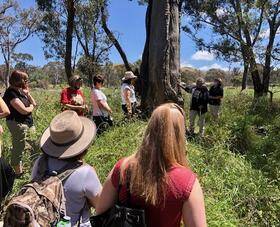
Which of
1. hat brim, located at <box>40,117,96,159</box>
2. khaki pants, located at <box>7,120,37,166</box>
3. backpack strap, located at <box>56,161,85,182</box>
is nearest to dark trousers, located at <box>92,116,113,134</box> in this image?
khaki pants, located at <box>7,120,37,166</box>

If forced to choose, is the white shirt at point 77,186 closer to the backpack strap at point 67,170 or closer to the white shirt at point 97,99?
the backpack strap at point 67,170

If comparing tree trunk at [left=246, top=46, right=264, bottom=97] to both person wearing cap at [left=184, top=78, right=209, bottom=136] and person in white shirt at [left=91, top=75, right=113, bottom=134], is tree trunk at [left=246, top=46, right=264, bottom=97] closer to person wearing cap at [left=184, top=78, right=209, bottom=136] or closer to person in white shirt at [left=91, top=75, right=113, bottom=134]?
person wearing cap at [left=184, top=78, right=209, bottom=136]

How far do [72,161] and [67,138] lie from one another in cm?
15

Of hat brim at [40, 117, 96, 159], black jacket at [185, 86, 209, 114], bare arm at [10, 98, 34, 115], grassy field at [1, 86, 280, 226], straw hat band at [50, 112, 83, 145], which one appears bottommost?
grassy field at [1, 86, 280, 226]

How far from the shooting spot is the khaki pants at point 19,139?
6902mm

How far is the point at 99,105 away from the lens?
822 centimetres

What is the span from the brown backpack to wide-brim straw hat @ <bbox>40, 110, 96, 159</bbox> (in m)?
0.18

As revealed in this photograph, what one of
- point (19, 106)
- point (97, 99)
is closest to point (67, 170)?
point (19, 106)

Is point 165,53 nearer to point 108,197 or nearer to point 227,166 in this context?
point 227,166

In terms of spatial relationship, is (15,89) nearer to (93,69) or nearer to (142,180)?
(142,180)

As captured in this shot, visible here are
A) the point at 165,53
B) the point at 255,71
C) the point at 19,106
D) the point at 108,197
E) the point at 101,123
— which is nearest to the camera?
the point at 108,197

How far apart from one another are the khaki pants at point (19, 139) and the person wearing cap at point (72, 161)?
397 cm

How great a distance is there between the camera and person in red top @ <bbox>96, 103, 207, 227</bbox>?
8.04 ft

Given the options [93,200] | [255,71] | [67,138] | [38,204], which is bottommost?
[93,200]
